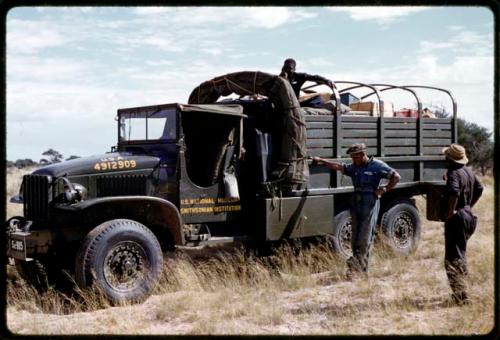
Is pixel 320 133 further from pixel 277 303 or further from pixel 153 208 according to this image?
pixel 277 303

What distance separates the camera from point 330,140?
9.23 m

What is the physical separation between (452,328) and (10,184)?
69.5ft

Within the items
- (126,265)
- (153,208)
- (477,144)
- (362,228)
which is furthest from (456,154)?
(477,144)

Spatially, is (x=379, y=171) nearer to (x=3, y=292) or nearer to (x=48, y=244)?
(x=48, y=244)

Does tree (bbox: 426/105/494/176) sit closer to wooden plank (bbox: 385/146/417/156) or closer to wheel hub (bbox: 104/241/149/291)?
wooden plank (bbox: 385/146/417/156)

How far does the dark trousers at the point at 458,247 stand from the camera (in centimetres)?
674

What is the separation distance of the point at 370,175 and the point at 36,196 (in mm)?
4053

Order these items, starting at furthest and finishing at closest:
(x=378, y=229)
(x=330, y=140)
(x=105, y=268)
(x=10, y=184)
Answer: (x=10, y=184)
(x=378, y=229)
(x=330, y=140)
(x=105, y=268)

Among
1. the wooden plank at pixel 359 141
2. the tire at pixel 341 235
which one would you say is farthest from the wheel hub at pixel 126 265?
the wooden plank at pixel 359 141

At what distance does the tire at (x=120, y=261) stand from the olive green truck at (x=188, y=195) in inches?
0.4

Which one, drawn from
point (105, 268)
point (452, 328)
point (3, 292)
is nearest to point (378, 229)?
point (452, 328)

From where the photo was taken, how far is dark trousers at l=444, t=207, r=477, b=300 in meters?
6.74

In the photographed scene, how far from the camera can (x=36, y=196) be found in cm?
748

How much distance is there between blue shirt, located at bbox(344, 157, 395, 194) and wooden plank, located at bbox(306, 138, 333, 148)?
110 cm
